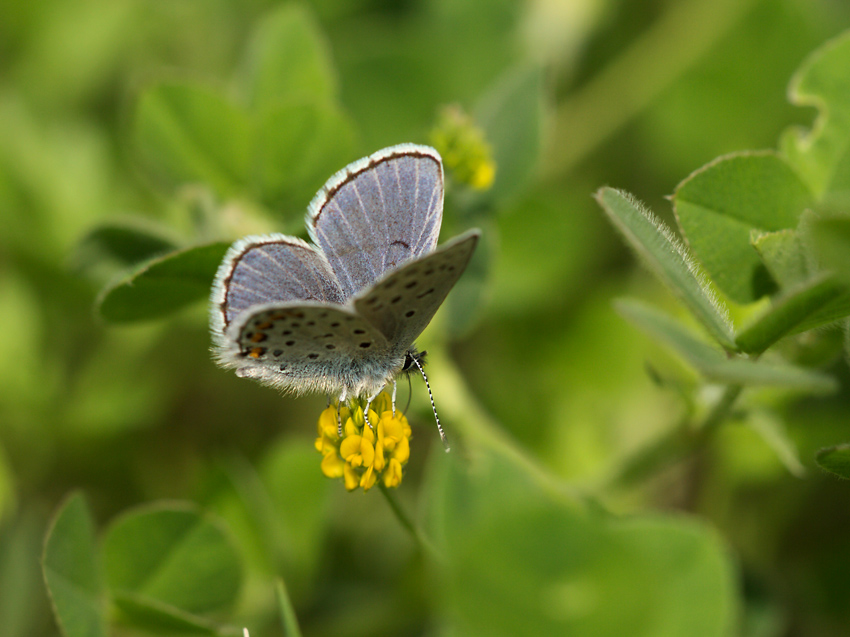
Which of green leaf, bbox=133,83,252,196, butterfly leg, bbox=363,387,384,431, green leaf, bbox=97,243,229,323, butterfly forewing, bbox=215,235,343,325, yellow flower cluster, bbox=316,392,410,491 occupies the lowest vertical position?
yellow flower cluster, bbox=316,392,410,491

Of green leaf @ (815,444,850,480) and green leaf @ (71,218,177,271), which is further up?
green leaf @ (71,218,177,271)

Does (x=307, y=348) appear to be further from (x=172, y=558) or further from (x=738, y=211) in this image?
(x=738, y=211)

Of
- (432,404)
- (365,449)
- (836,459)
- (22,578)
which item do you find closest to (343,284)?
(432,404)

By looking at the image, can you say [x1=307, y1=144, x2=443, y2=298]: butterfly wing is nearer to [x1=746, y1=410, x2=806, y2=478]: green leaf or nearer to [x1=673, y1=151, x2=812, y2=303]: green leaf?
[x1=673, y1=151, x2=812, y2=303]: green leaf

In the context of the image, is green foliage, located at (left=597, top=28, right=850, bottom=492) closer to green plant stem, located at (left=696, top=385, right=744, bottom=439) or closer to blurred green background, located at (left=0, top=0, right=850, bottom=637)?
green plant stem, located at (left=696, top=385, right=744, bottom=439)

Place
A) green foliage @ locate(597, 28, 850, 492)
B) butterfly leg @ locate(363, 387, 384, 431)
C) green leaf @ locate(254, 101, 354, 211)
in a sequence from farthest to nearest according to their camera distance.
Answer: green leaf @ locate(254, 101, 354, 211)
butterfly leg @ locate(363, 387, 384, 431)
green foliage @ locate(597, 28, 850, 492)

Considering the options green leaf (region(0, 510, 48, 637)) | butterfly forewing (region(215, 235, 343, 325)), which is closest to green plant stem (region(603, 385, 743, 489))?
butterfly forewing (region(215, 235, 343, 325))

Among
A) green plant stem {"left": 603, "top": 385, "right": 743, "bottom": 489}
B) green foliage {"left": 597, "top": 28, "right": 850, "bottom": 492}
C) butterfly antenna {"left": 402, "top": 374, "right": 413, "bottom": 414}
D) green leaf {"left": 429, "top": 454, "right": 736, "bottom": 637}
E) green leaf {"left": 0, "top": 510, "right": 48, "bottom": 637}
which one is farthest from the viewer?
green leaf {"left": 0, "top": 510, "right": 48, "bottom": 637}

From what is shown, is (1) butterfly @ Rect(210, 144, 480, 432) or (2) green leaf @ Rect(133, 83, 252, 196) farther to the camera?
(2) green leaf @ Rect(133, 83, 252, 196)
